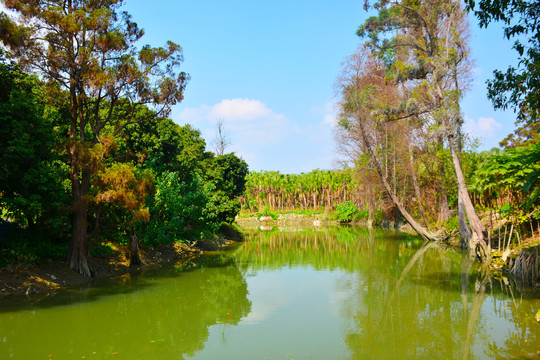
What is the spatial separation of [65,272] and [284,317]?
28.0 feet

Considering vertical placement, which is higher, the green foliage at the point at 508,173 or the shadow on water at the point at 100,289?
the green foliage at the point at 508,173

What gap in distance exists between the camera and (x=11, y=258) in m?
13.6

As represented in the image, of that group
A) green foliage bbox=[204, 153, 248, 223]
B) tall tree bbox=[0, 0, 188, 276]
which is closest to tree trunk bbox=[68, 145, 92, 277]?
tall tree bbox=[0, 0, 188, 276]

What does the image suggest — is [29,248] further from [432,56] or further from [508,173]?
[432,56]

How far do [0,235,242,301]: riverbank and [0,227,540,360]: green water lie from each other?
0.85 metres

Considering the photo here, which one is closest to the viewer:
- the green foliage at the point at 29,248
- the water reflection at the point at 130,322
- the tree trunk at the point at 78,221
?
the water reflection at the point at 130,322

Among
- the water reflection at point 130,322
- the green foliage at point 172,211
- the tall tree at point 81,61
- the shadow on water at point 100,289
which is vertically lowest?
the water reflection at point 130,322

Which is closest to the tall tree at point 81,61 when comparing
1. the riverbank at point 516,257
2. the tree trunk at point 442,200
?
the riverbank at point 516,257

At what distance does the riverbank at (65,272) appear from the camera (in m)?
12.9

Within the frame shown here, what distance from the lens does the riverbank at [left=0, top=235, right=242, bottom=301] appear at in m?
12.9

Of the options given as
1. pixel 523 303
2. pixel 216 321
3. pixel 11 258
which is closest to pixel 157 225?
pixel 11 258

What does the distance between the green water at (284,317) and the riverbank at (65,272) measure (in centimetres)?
85

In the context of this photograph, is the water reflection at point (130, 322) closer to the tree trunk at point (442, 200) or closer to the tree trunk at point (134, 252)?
the tree trunk at point (134, 252)

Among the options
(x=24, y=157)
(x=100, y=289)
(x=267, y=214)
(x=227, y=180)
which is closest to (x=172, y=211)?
(x=100, y=289)
